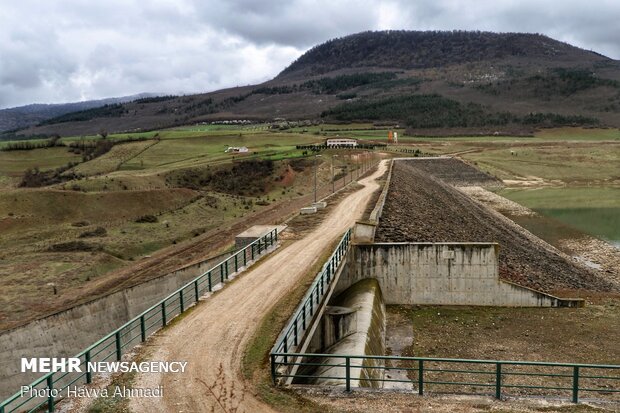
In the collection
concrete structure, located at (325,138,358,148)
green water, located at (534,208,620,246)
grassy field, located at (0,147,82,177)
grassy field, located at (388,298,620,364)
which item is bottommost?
green water, located at (534,208,620,246)

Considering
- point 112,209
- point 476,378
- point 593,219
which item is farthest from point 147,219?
point 593,219

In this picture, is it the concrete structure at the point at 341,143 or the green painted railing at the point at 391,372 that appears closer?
the green painted railing at the point at 391,372

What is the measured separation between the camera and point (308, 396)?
1259cm

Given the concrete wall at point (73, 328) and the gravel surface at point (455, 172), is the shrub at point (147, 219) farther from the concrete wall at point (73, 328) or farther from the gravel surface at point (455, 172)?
the gravel surface at point (455, 172)

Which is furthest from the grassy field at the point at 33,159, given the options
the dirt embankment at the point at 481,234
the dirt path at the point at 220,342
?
the dirt path at the point at 220,342

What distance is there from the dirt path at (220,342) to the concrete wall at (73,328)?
6.80 metres

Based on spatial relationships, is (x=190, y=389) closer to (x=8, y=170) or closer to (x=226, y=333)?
(x=226, y=333)

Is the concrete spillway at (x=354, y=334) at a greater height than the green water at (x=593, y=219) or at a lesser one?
greater

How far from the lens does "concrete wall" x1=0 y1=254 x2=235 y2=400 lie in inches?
845

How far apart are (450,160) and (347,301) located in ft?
A: 257

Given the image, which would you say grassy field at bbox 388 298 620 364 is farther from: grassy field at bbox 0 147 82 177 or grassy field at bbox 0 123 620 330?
grassy field at bbox 0 147 82 177

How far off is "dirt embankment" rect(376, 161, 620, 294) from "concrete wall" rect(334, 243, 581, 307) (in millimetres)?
3708

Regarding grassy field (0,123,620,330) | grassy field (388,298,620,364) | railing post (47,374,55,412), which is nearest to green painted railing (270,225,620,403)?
grassy field (388,298,620,364)

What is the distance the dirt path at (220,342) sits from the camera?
12312 mm
